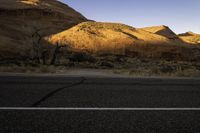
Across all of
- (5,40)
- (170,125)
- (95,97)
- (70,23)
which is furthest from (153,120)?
(70,23)

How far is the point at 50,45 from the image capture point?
55.3 metres

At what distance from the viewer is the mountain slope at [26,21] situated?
185 feet

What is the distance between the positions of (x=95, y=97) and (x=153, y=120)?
2.66 m

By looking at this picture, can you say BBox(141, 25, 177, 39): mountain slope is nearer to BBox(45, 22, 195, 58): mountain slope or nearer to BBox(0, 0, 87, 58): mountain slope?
BBox(0, 0, 87, 58): mountain slope

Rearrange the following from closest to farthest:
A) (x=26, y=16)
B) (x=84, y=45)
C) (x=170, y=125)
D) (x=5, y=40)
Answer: (x=170, y=125), (x=5, y=40), (x=84, y=45), (x=26, y=16)

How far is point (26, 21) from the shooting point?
68438mm

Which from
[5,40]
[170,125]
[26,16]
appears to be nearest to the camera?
[170,125]

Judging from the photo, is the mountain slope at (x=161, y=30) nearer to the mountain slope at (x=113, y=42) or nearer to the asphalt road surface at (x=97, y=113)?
the mountain slope at (x=113, y=42)

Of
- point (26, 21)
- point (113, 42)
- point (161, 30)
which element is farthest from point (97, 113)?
point (161, 30)

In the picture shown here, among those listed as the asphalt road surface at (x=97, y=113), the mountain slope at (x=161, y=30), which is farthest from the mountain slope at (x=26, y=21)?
the asphalt road surface at (x=97, y=113)

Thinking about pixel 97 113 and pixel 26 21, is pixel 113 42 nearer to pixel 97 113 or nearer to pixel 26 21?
pixel 26 21

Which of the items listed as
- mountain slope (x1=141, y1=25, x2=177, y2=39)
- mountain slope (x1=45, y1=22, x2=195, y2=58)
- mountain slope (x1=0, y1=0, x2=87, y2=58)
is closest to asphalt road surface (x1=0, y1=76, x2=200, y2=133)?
mountain slope (x1=0, y1=0, x2=87, y2=58)

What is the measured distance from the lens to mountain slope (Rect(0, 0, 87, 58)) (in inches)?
2215

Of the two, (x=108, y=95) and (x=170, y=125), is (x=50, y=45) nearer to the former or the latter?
(x=108, y=95)
